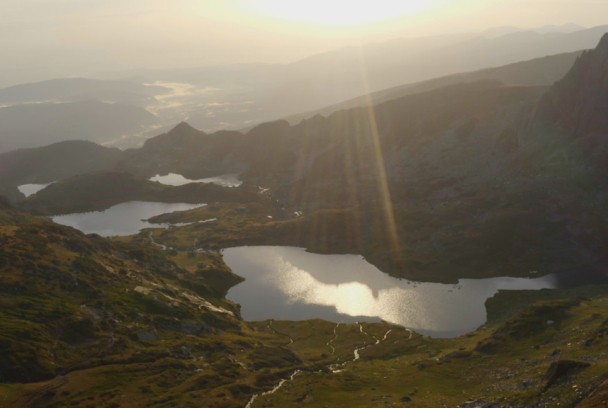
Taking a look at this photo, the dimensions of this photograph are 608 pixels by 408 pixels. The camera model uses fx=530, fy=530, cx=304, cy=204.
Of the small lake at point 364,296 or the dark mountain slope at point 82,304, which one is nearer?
the dark mountain slope at point 82,304

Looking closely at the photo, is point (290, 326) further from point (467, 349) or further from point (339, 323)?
point (467, 349)

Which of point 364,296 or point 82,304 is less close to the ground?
point 82,304

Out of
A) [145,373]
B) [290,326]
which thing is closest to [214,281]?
[290,326]

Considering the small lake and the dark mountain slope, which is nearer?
the dark mountain slope

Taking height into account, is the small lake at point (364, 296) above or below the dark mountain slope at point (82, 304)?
below

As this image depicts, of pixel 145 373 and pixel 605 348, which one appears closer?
pixel 605 348

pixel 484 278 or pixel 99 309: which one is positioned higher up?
pixel 99 309

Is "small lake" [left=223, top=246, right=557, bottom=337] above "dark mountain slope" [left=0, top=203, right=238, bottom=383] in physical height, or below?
below

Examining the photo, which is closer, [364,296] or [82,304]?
[82,304]
